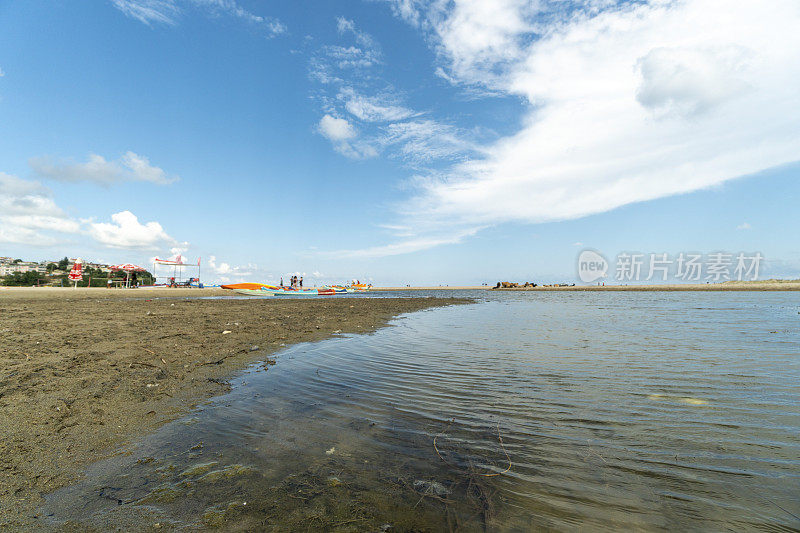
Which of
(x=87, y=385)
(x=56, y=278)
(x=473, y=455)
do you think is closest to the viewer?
(x=473, y=455)

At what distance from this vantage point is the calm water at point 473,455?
2914mm

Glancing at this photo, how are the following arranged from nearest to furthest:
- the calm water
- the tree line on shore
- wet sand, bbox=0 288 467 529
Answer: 1. the calm water
2. wet sand, bbox=0 288 467 529
3. the tree line on shore

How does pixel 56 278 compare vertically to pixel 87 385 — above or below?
above

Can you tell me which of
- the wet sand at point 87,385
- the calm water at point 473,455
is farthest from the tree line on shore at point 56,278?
the calm water at point 473,455

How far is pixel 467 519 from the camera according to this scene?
9.38 feet

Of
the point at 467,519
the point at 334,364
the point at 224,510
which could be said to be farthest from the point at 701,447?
the point at 334,364

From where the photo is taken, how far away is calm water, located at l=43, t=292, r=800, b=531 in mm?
2914

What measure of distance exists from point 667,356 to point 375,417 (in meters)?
9.04

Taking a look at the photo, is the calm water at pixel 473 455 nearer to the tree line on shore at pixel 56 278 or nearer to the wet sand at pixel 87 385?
the wet sand at pixel 87 385

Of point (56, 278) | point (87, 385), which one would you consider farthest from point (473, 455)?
point (56, 278)

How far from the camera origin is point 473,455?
4.08 meters

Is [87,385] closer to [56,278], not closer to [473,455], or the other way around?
[473,455]

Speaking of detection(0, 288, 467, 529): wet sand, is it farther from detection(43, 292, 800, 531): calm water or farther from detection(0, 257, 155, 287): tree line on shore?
detection(0, 257, 155, 287): tree line on shore

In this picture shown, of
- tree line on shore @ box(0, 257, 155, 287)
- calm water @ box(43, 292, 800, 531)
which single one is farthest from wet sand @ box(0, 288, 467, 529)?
tree line on shore @ box(0, 257, 155, 287)
